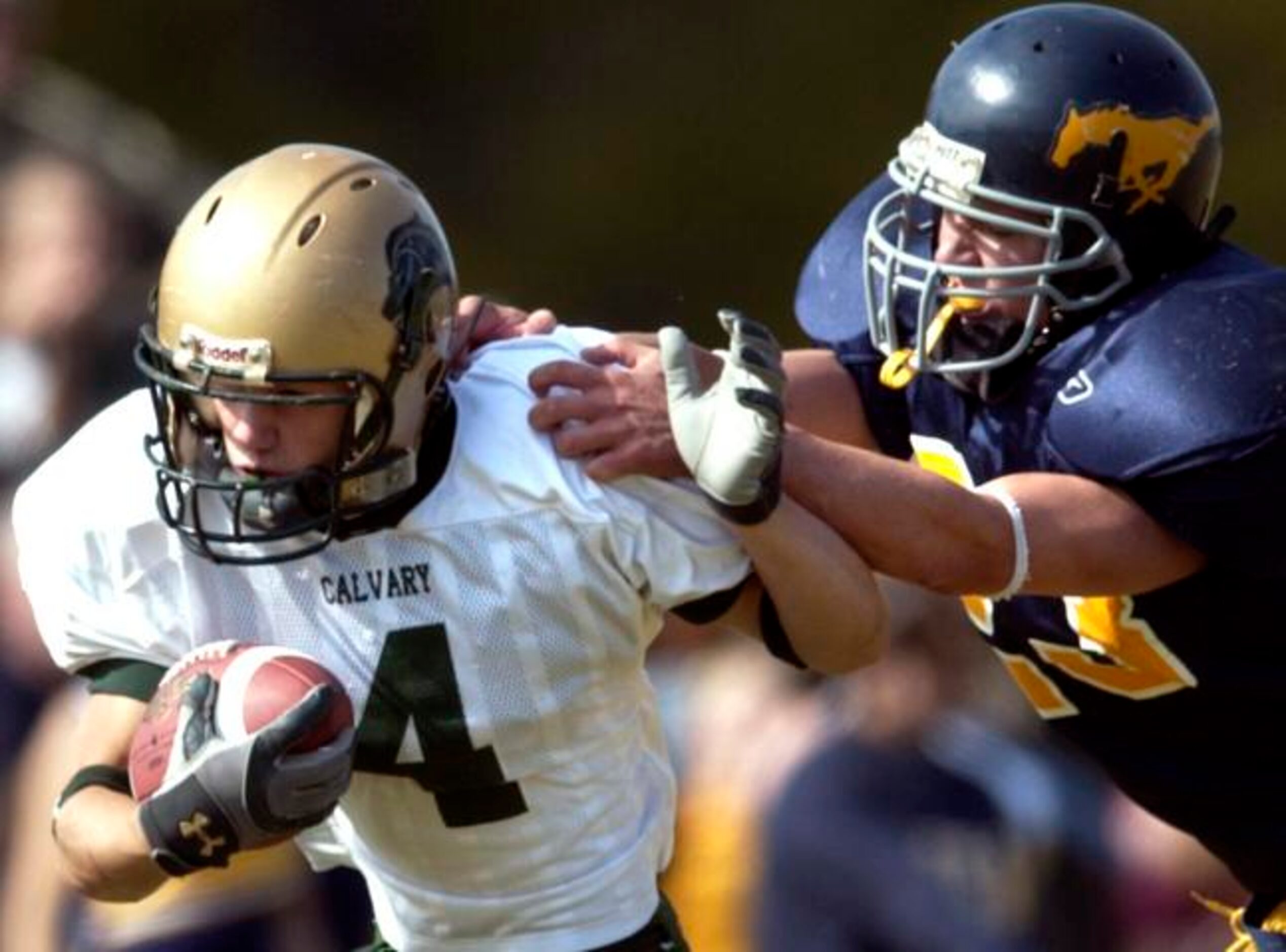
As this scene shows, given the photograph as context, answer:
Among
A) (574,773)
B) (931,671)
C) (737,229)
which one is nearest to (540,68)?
(737,229)

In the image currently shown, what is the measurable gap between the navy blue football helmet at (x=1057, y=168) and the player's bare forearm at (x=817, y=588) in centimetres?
38

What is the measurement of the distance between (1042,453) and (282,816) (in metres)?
0.96

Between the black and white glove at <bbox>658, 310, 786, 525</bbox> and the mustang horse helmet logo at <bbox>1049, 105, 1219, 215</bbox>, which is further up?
the mustang horse helmet logo at <bbox>1049, 105, 1219, 215</bbox>

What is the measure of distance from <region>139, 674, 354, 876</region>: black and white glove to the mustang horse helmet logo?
1021mm

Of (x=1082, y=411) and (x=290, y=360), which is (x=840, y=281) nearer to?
(x=1082, y=411)

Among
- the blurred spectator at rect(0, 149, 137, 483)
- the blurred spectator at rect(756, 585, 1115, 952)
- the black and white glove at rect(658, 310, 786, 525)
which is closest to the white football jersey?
the black and white glove at rect(658, 310, 786, 525)

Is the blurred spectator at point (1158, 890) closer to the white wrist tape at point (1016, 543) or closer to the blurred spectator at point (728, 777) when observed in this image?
the blurred spectator at point (728, 777)

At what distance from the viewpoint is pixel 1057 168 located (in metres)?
3.33

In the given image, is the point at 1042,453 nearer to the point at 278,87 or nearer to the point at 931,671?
the point at 931,671

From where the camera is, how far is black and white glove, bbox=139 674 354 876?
111 inches

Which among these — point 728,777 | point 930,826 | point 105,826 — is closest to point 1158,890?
point 930,826

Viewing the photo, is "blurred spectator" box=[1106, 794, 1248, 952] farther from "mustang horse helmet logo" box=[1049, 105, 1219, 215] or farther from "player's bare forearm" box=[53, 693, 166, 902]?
"player's bare forearm" box=[53, 693, 166, 902]

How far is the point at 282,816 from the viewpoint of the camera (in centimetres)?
283

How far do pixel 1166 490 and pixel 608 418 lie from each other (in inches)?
23.8
